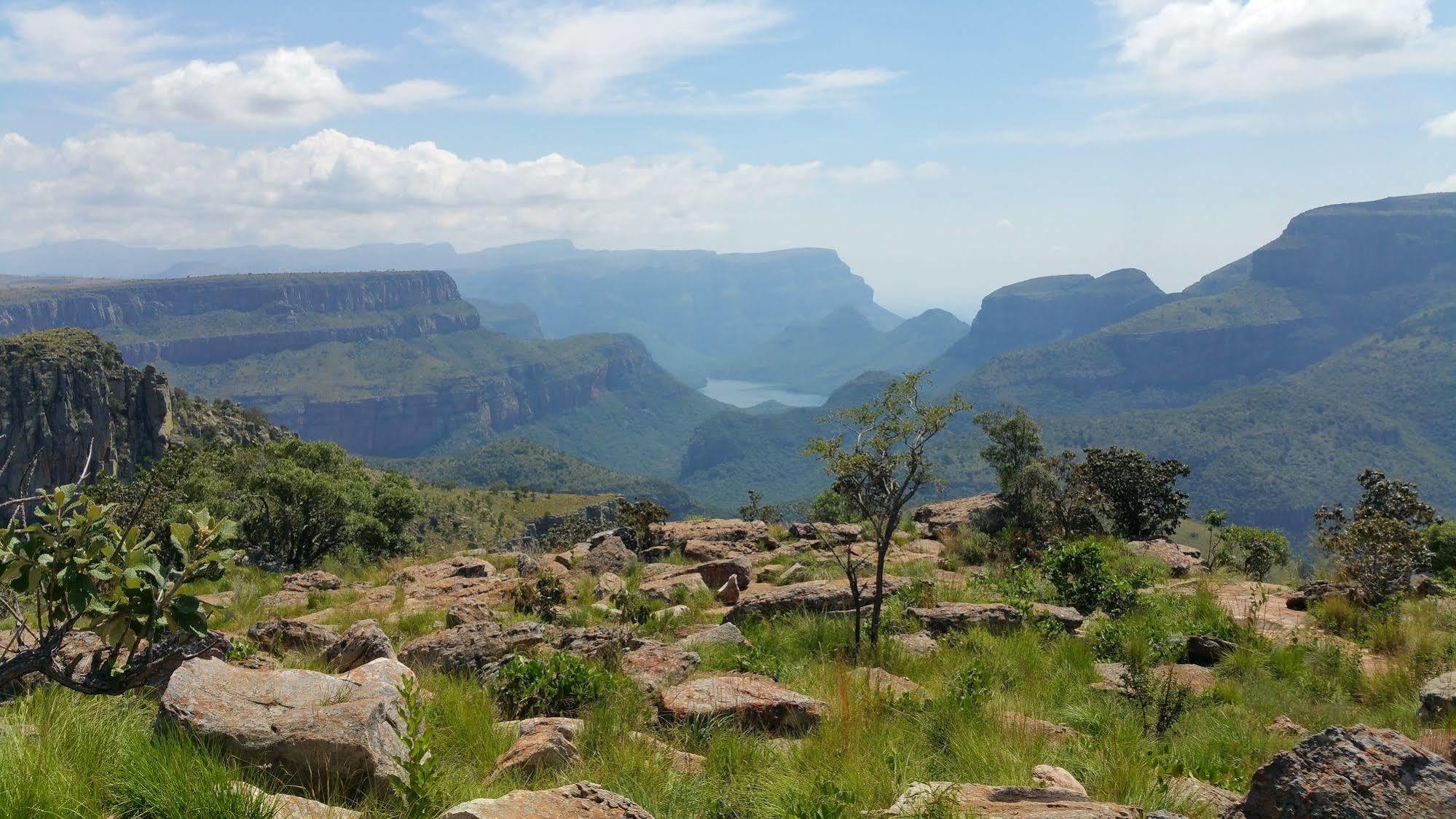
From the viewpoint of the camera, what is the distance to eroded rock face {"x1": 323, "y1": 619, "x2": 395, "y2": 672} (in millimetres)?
8445

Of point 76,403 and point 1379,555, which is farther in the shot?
point 76,403

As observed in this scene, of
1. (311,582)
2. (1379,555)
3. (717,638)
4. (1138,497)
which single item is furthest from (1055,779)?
(1138,497)

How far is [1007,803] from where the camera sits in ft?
15.3

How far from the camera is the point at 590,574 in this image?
677 inches

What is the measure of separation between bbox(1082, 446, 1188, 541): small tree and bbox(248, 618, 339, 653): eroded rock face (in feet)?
68.4

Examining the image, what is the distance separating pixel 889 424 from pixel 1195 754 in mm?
5543

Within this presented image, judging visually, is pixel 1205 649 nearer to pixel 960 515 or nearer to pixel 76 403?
pixel 960 515

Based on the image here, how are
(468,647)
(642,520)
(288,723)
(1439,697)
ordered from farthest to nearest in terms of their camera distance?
(642,520), (468,647), (1439,697), (288,723)

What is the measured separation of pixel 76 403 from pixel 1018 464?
83.8 meters

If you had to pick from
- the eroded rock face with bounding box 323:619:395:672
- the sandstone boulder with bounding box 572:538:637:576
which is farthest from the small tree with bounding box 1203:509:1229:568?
the eroded rock face with bounding box 323:619:395:672

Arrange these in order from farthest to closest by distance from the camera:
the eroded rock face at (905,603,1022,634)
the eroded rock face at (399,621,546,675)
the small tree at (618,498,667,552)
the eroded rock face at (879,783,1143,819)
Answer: the small tree at (618,498,667,552) → the eroded rock face at (905,603,1022,634) → the eroded rock face at (399,621,546,675) → the eroded rock face at (879,783,1143,819)

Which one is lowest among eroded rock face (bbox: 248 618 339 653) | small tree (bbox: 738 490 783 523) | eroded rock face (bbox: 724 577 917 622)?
small tree (bbox: 738 490 783 523)

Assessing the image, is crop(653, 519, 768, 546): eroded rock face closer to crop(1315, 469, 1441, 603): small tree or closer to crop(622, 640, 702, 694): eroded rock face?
crop(622, 640, 702, 694): eroded rock face

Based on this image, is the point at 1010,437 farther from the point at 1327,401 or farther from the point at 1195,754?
the point at 1327,401
